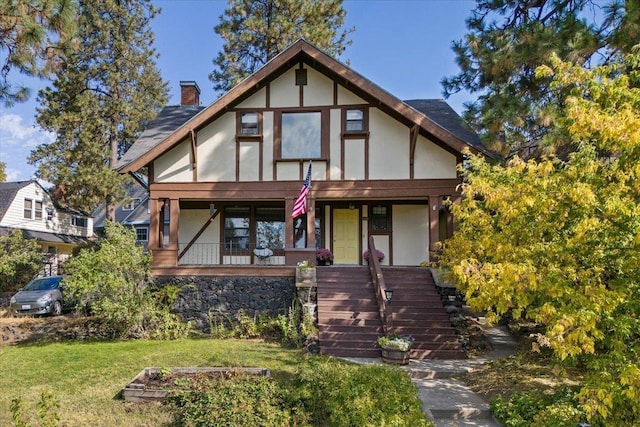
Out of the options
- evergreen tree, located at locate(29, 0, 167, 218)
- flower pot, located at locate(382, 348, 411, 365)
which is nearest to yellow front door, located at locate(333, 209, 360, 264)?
flower pot, located at locate(382, 348, 411, 365)

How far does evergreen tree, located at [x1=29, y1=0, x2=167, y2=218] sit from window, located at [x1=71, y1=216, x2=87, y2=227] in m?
4.53

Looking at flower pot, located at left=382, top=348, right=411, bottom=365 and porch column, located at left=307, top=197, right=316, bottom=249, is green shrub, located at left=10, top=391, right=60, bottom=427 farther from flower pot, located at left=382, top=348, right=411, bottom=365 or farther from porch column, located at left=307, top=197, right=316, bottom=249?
porch column, located at left=307, top=197, right=316, bottom=249

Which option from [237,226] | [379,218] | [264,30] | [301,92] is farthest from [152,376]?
[264,30]

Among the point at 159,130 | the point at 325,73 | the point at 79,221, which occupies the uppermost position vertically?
the point at 325,73

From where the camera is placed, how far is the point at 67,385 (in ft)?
23.8

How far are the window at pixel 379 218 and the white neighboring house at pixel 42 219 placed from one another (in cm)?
1926

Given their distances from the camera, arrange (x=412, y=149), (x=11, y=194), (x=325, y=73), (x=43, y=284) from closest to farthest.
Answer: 1. (x=412, y=149)
2. (x=325, y=73)
3. (x=43, y=284)
4. (x=11, y=194)

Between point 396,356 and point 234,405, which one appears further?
point 396,356

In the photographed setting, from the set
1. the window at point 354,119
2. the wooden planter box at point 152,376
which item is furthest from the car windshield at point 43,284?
the window at point 354,119

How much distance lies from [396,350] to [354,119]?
737 centimetres

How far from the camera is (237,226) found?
1511cm

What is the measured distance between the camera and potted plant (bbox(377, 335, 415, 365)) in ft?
29.0

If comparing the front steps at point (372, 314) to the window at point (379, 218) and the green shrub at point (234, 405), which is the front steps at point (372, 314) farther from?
the green shrub at point (234, 405)

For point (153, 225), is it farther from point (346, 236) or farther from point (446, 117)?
point (446, 117)
